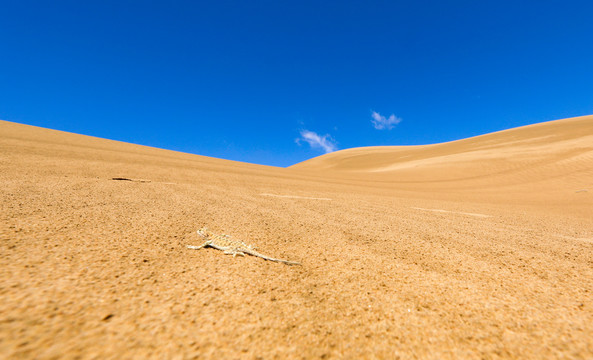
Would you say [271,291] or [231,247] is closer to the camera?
[271,291]

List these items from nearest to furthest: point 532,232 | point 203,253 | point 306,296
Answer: point 306,296 < point 203,253 < point 532,232

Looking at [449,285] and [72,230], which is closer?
[449,285]

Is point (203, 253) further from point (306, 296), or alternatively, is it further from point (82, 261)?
point (306, 296)

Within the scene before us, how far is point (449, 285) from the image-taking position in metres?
1.91

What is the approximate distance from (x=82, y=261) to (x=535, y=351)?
2922 mm

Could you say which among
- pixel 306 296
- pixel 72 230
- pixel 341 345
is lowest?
pixel 341 345

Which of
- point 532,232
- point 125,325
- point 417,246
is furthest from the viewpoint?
point 532,232

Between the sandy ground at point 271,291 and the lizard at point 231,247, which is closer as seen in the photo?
the sandy ground at point 271,291

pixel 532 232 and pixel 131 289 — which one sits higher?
pixel 131 289

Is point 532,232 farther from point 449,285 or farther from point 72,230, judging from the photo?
point 72,230

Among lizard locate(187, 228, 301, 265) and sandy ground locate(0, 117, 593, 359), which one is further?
lizard locate(187, 228, 301, 265)

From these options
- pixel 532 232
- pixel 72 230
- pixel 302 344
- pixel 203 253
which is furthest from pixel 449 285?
pixel 532 232

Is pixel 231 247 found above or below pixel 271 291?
above

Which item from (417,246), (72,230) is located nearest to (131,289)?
(72,230)
